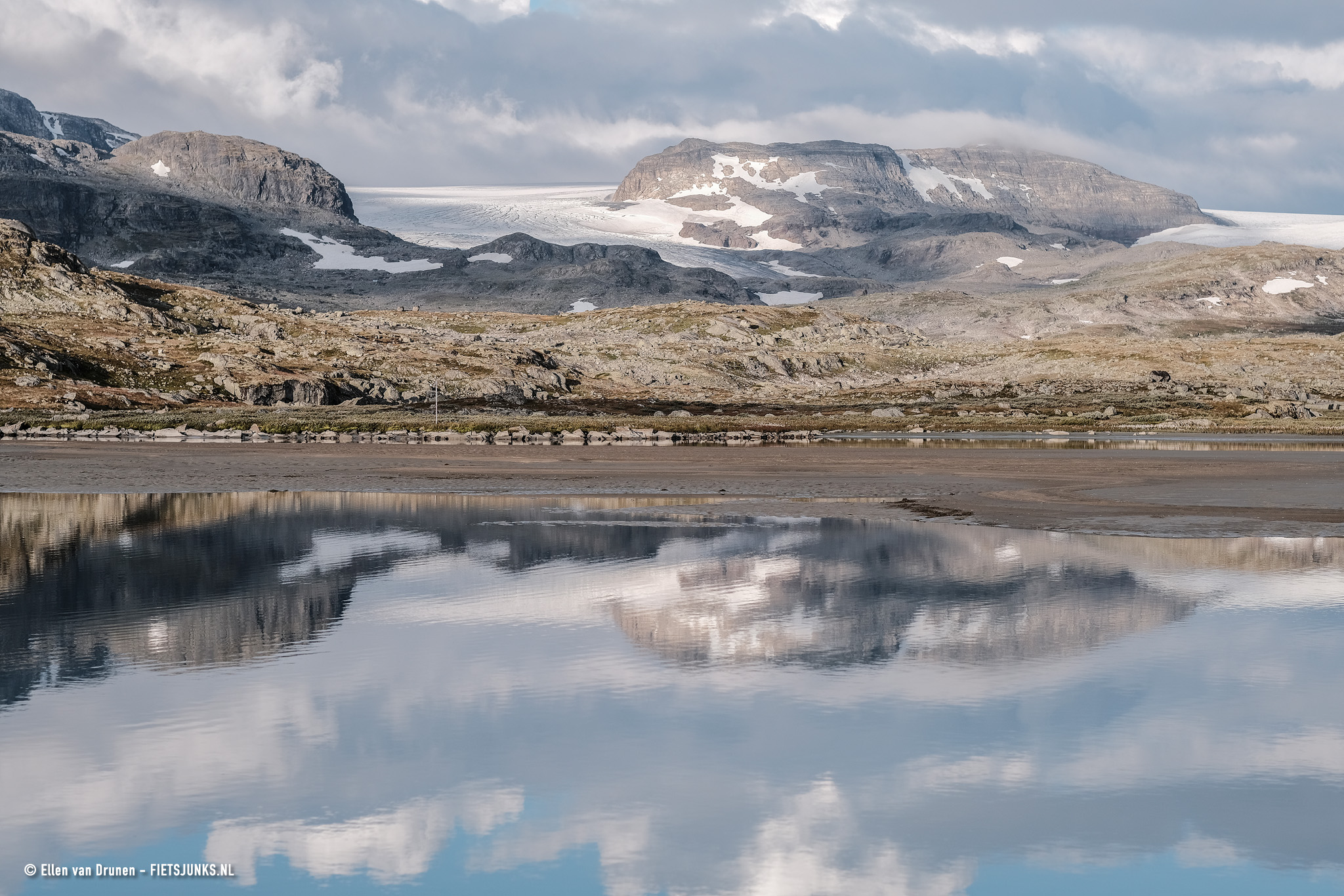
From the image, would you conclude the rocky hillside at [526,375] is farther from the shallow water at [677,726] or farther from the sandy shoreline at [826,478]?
the shallow water at [677,726]

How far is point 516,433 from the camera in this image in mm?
87938

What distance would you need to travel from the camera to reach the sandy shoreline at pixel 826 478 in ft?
123

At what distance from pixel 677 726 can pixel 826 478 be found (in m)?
39.7

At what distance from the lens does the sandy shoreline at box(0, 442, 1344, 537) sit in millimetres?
37366

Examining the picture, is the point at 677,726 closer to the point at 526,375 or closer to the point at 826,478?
the point at 826,478

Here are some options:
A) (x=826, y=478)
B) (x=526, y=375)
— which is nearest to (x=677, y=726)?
(x=826, y=478)

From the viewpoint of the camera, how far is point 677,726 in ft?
44.0

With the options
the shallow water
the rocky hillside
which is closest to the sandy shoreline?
the shallow water

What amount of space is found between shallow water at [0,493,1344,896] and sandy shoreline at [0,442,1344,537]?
37.9ft

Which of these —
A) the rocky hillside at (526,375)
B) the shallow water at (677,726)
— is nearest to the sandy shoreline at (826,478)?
the shallow water at (677,726)

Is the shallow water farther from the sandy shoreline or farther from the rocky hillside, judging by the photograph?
the rocky hillside

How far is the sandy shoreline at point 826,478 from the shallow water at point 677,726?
11.6 meters

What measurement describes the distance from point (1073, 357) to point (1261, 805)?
613 ft

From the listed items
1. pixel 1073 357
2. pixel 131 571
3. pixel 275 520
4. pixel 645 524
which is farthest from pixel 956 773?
pixel 1073 357
